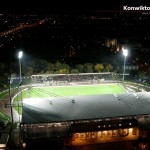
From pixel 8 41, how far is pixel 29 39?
634cm

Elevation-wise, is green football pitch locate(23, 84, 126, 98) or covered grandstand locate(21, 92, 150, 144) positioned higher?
green football pitch locate(23, 84, 126, 98)

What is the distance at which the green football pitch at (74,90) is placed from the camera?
24438 mm

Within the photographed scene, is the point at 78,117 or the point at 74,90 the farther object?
the point at 74,90

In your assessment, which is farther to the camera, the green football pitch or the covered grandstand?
the green football pitch

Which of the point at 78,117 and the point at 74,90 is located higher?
the point at 74,90

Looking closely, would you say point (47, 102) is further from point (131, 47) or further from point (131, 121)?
point (131, 47)

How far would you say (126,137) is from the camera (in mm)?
17797

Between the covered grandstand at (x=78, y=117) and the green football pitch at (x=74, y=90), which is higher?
the green football pitch at (x=74, y=90)

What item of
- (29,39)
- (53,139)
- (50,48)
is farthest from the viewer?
(29,39)

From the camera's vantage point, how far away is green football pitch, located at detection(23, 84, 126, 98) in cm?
2444

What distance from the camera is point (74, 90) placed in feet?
83.4

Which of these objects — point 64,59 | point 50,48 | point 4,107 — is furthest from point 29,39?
point 4,107

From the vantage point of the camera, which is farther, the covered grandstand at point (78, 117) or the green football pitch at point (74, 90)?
the green football pitch at point (74, 90)

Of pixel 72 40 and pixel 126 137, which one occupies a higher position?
pixel 72 40
